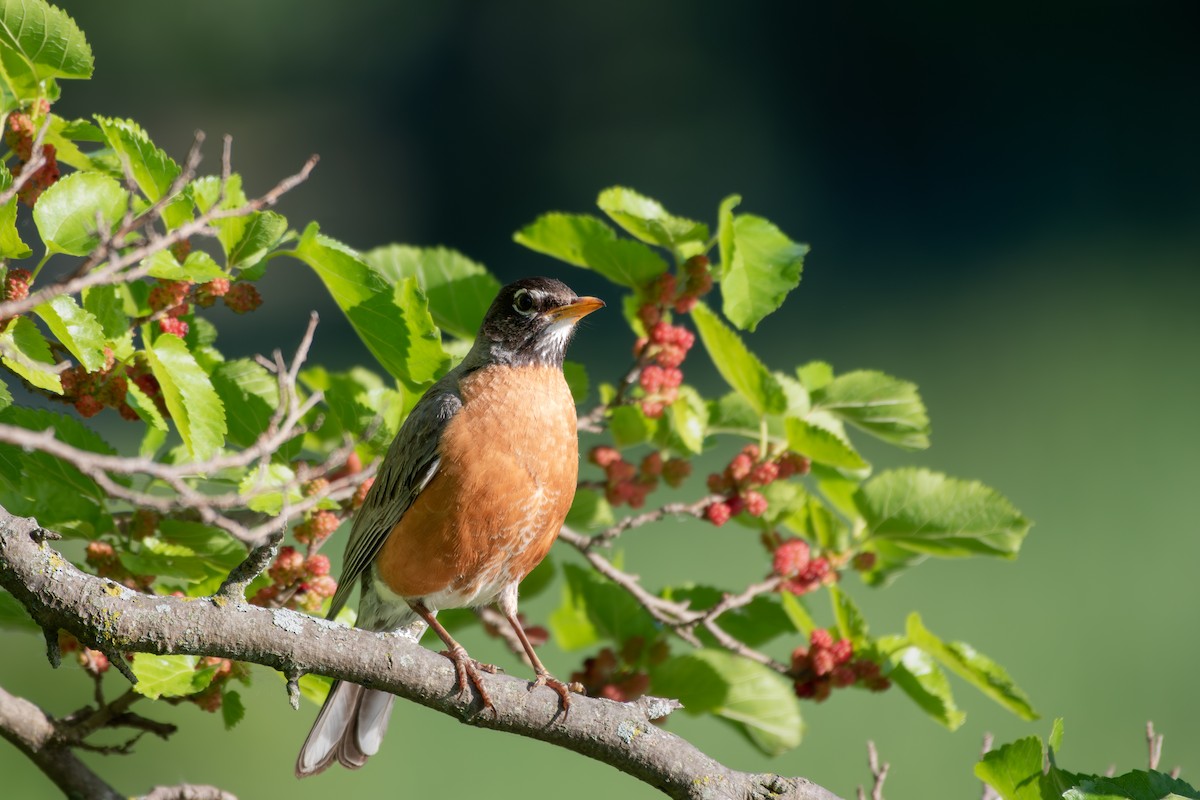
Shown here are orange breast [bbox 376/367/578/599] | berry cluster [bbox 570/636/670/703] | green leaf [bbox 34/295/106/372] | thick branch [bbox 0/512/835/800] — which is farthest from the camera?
berry cluster [bbox 570/636/670/703]

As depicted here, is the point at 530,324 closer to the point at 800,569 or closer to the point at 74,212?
the point at 800,569

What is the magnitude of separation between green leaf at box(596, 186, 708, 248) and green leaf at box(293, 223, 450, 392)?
400mm

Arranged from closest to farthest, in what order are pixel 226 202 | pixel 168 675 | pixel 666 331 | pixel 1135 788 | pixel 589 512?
pixel 1135 788
pixel 168 675
pixel 226 202
pixel 666 331
pixel 589 512

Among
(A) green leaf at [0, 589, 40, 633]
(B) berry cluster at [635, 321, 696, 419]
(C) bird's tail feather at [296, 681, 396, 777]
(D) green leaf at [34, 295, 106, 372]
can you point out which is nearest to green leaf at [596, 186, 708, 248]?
(B) berry cluster at [635, 321, 696, 419]

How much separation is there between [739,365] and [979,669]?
63 centimetres

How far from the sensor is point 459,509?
7.57 ft

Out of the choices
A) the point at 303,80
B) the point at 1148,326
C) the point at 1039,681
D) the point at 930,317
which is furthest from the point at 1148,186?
the point at 303,80

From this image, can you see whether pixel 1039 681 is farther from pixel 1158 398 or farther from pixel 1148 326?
pixel 1148 326

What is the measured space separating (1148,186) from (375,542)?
5.89 m

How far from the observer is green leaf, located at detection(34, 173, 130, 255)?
1741mm

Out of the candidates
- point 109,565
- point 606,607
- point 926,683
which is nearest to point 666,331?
point 606,607

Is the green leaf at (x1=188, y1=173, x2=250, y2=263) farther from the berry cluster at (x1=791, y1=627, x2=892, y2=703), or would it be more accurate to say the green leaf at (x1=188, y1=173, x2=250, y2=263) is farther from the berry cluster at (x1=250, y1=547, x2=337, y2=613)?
the berry cluster at (x1=791, y1=627, x2=892, y2=703)

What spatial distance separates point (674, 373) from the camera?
7.72 feet

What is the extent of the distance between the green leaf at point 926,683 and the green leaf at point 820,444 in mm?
335
